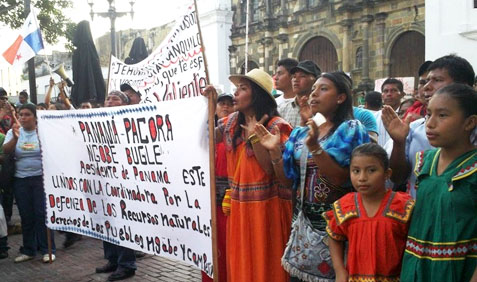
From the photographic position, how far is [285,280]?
375 cm

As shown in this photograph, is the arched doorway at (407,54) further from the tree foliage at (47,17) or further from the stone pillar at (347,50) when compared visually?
the tree foliage at (47,17)

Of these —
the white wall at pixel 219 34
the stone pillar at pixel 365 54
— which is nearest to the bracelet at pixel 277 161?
the stone pillar at pixel 365 54

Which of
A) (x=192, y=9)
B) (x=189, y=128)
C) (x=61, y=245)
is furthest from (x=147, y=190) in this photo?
(x=61, y=245)

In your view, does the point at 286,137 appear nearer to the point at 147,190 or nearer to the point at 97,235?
the point at 147,190

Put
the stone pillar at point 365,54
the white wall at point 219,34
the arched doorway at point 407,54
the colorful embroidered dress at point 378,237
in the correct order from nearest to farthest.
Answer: the colorful embroidered dress at point 378,237, the arched doorway at point 407,54, the stone pillar at point 365,54, the white wall at point 219,34

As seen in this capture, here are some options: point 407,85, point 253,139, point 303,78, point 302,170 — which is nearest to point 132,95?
point 303,78

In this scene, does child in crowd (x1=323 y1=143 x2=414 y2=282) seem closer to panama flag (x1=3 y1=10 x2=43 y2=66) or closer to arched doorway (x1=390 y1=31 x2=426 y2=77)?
panama flag (x1=3 y1=10 x2=43 y2=66)

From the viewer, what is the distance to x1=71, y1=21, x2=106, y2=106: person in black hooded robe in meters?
8.27

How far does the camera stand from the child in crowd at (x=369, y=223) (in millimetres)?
2666

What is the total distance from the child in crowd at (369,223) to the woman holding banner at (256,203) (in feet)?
2.80

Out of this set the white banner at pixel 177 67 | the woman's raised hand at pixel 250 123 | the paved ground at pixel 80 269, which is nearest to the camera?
the woman's raised hand at pixel 250 123

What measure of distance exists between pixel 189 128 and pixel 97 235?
1938 millimetres

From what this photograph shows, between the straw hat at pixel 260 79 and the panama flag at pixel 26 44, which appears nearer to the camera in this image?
the straw hat at pixel 260 79

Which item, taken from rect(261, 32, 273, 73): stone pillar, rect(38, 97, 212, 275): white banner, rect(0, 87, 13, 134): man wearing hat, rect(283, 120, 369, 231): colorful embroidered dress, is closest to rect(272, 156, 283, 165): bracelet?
rect(283, 120, 369, 231): colorful embroidered dress
